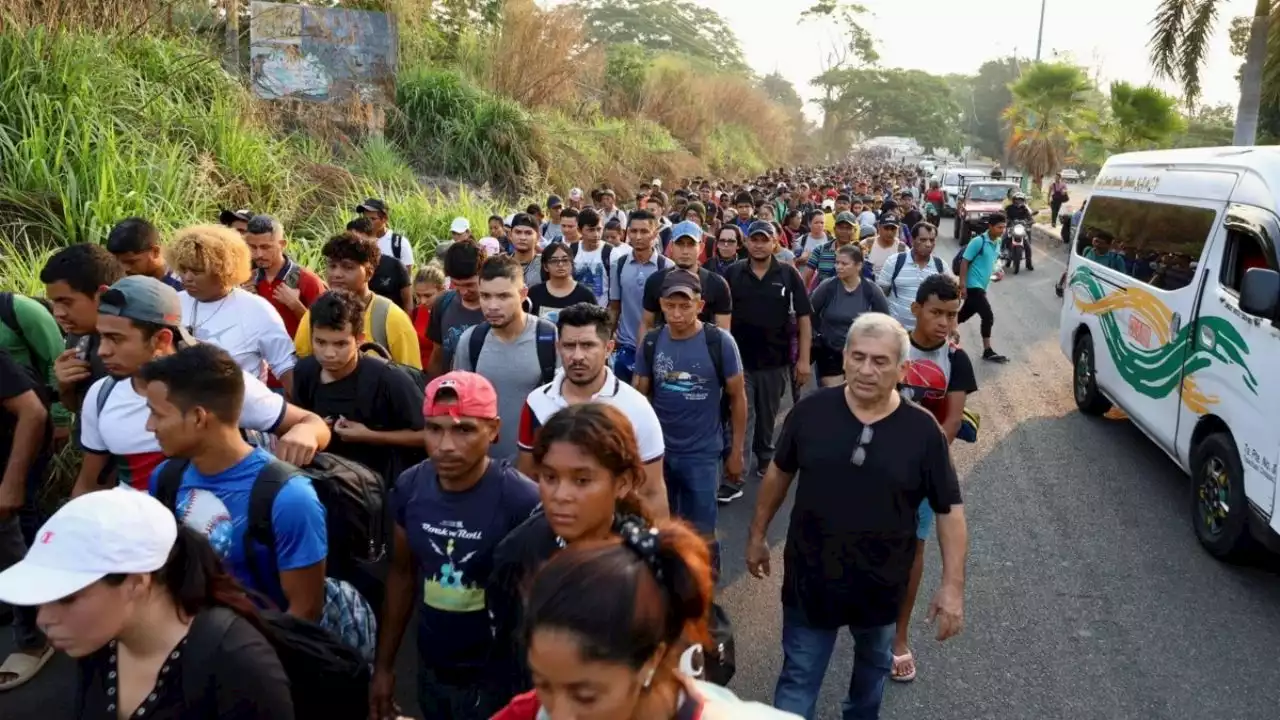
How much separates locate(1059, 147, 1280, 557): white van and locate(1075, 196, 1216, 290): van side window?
2cm

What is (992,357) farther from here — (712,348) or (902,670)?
(902,670)

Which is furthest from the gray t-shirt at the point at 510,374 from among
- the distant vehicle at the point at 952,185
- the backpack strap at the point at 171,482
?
the distant vehicle at the point at 952,185

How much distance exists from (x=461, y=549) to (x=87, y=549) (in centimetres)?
112

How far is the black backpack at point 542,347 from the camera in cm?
434

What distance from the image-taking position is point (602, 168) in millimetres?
19391

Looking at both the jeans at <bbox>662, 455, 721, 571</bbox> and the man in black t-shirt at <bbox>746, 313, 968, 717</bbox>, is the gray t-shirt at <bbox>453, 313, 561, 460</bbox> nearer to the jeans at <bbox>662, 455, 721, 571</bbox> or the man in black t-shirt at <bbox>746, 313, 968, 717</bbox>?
the jeans at <bbox>662, 455, 721, 571</bbox>

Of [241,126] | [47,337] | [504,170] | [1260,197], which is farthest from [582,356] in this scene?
[504,170]

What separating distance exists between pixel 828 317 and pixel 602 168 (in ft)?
43.6

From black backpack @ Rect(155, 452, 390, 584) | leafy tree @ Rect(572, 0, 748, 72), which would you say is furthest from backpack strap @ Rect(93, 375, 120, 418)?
leafy tree @ Rect(572, 0, 748, 72)

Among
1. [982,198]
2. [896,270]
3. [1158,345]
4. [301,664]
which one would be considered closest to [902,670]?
[301,664]

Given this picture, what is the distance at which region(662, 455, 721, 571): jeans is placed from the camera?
480cm

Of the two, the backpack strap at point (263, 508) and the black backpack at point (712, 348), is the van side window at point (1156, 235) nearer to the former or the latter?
the black backpack at point (712, 348)

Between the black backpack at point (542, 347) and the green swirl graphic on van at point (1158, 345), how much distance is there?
3711 millimetres

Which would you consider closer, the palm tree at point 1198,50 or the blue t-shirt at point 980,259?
the blue t-shirt at point 980,259
